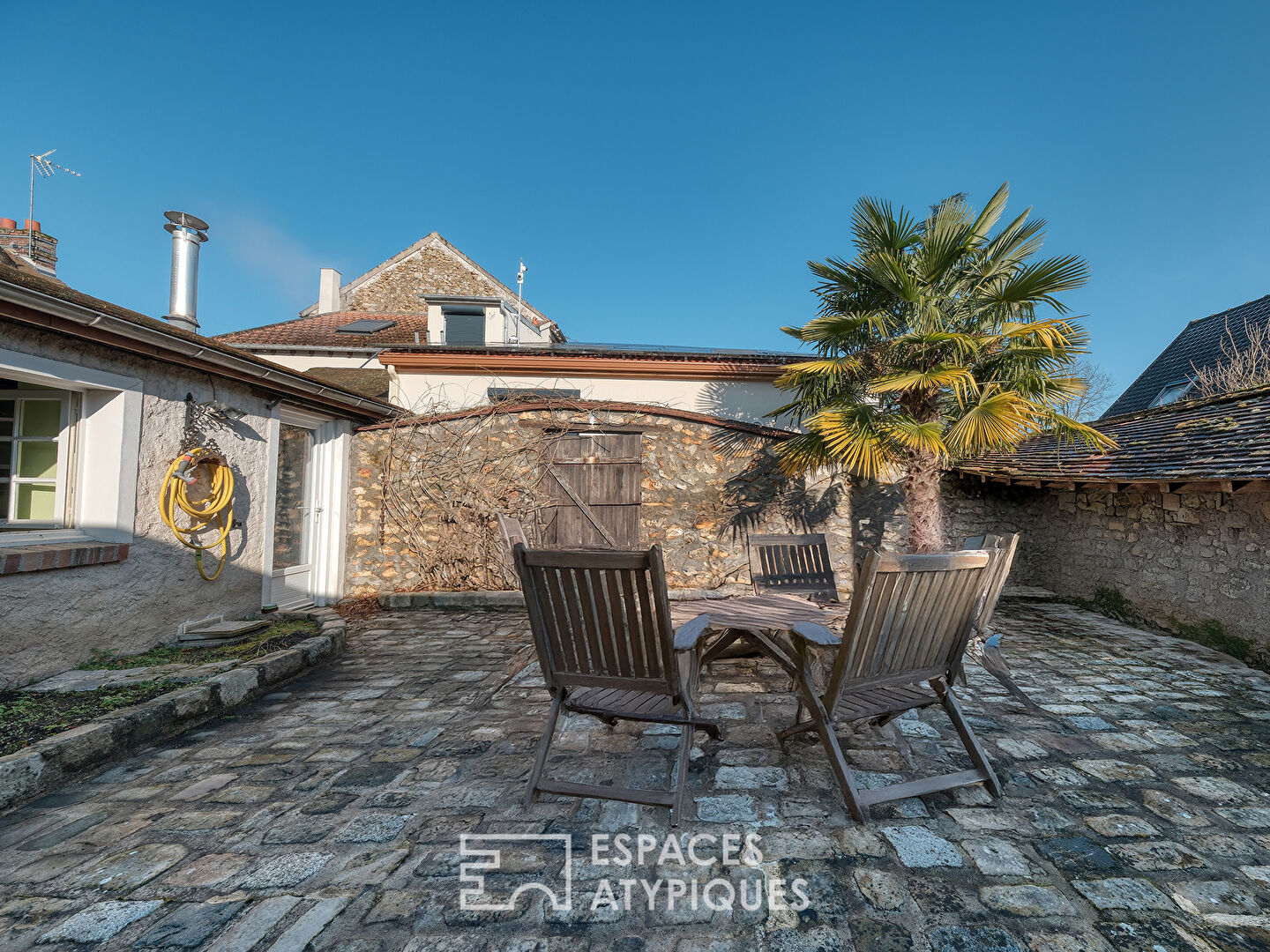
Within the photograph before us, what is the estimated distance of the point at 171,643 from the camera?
4.07 metres

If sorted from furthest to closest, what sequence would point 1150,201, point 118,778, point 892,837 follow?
1. point 1150,201
2. point 118,778
3. point 892,837

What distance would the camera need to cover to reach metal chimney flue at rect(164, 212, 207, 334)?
5.96 meters

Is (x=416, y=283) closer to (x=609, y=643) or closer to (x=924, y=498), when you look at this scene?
(x=924, y=498)

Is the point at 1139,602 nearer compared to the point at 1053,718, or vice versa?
the point at 1053,718

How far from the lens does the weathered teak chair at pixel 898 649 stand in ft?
6.49

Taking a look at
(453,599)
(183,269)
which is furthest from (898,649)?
(183,269)

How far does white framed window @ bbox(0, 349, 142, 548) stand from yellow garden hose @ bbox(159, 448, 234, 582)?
28 cm

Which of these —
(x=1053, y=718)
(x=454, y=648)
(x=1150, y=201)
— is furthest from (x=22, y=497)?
(x=1150, y=201)

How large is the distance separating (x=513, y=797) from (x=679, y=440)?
5054 millimetres

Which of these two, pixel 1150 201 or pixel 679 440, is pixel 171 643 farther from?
pixel 1150 201

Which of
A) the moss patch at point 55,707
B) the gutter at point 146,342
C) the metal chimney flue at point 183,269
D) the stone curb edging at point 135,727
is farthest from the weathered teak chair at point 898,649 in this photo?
the metal chimney flue at point 183,269

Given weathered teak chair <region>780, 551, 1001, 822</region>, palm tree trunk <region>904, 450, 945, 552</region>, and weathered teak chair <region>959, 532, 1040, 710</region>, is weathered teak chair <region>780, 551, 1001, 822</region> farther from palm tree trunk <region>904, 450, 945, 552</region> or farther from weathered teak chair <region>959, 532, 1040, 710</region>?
palm tree trunk <region>904, 450, 945, 552</region>

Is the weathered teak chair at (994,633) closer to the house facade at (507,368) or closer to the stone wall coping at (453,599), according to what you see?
the stone wall coping at (453,599)

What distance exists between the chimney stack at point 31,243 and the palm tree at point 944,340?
8.48 meters
